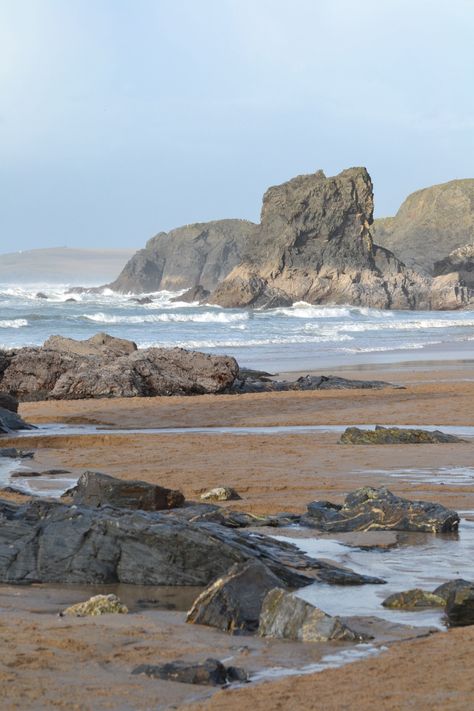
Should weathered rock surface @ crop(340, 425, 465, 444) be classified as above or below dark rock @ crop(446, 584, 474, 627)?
below

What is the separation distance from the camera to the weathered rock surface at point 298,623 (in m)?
4.47

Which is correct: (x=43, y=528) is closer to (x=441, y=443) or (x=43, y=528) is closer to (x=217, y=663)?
(x=217, y=663)

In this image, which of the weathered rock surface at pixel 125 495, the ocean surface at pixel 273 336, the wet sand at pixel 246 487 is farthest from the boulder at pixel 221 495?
the ocean surface at pixel 273 336

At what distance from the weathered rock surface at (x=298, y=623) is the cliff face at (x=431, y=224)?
143 m

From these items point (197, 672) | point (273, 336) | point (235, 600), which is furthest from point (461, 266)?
point (197, 672)

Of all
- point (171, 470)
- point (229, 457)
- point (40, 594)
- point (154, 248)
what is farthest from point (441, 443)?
point (154, 248)

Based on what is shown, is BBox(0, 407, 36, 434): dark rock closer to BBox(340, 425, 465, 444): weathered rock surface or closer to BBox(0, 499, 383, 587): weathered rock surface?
BBox(340, 425, 465, 444): weathered rock surface

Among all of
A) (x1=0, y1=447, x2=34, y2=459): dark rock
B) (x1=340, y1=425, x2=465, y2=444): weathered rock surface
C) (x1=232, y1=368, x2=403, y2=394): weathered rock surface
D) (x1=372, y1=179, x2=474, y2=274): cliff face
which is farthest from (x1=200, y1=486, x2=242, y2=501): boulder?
(x1=372, y1=179, x2=474, y2=274): cliff face

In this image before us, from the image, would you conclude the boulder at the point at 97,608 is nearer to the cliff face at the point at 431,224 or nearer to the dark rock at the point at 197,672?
the dark rock at the point at 197,672

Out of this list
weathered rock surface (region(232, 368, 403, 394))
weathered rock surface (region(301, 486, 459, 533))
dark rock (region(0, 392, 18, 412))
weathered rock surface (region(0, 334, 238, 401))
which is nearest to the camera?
weathered rock surface (region(301, 486, 459, 533))

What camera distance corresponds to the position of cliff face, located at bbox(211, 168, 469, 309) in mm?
88938

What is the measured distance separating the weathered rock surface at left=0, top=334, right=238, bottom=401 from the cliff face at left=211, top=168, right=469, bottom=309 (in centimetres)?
6593

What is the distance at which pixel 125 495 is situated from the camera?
7.70 metres

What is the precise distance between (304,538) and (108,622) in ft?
7.58
